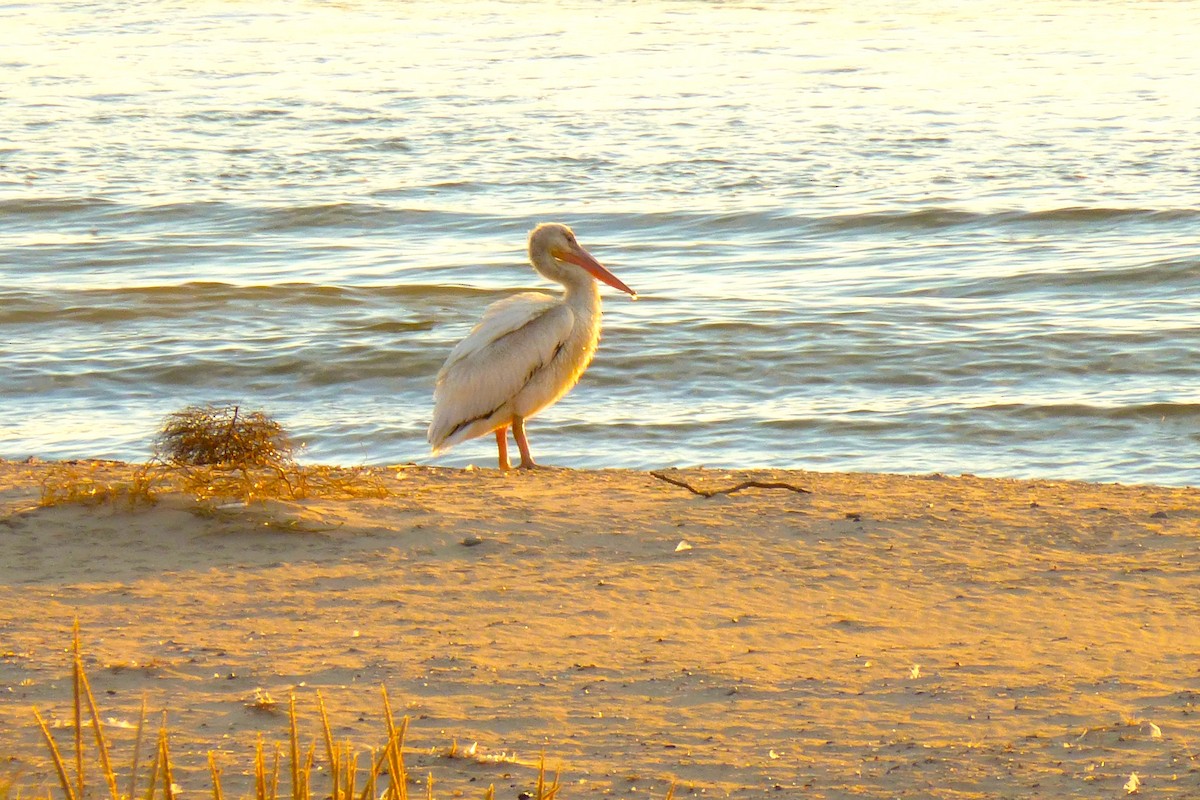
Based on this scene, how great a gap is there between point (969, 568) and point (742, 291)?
809 centimetres

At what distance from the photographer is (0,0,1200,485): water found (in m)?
10.3

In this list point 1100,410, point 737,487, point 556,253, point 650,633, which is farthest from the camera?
point 1100,410

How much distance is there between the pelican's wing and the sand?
1.59 meters

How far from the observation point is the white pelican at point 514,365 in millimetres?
8617

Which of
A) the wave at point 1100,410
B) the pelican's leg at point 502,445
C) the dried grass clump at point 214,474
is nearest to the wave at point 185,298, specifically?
the pelican's leg at point 502,445

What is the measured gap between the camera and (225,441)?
7.02m

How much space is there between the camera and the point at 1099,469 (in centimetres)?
898

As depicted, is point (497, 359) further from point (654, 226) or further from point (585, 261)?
point (654, 226)

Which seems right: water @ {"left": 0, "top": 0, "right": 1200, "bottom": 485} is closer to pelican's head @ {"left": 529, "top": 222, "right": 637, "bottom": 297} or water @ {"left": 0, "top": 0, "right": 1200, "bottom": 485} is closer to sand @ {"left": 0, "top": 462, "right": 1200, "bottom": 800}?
pelican's head @ {"left": 529, "top": 222, "right": 637, "bottom": 297}

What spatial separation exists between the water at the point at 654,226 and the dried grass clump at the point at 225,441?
236cm

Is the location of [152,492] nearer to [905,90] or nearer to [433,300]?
[433,300]

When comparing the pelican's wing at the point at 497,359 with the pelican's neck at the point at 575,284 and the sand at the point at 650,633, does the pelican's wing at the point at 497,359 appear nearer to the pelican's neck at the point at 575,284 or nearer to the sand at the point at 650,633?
the pelican's neck at the point at 575,284

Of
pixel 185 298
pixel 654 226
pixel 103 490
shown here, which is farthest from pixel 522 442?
pixel 654 226

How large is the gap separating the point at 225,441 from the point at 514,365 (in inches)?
79.3
